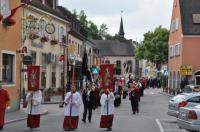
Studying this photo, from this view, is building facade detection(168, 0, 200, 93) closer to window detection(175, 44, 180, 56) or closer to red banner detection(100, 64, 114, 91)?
window detection(175, 44, 180, 56)

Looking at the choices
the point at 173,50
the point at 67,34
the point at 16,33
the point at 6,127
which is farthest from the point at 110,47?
the point at 6,127

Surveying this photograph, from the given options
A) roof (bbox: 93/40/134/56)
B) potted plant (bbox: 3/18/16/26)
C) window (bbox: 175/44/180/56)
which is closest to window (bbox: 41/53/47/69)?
potted plant (bbox: 3/18/16/26)

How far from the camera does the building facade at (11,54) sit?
99.3 ft

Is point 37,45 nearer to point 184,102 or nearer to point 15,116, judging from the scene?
point 15,116

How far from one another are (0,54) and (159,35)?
88.6m

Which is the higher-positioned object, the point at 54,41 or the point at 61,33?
the point at 61,33

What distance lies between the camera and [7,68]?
3166cm

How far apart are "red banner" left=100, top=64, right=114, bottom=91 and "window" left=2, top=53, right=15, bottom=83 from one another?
345 inches

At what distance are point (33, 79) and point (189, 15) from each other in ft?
152

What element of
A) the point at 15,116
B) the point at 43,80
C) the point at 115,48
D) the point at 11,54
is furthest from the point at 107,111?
the point at 115,48

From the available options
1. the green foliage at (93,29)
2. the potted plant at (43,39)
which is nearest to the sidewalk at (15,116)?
the potted plant at (43,39)

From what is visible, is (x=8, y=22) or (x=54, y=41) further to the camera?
(x=54, y=41)

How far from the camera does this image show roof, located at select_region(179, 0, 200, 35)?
65.1 metres

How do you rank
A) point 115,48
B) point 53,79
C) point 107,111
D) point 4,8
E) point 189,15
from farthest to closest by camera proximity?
point 115,48
point 189,15
point 53,79
point 4,8
point 107,111
